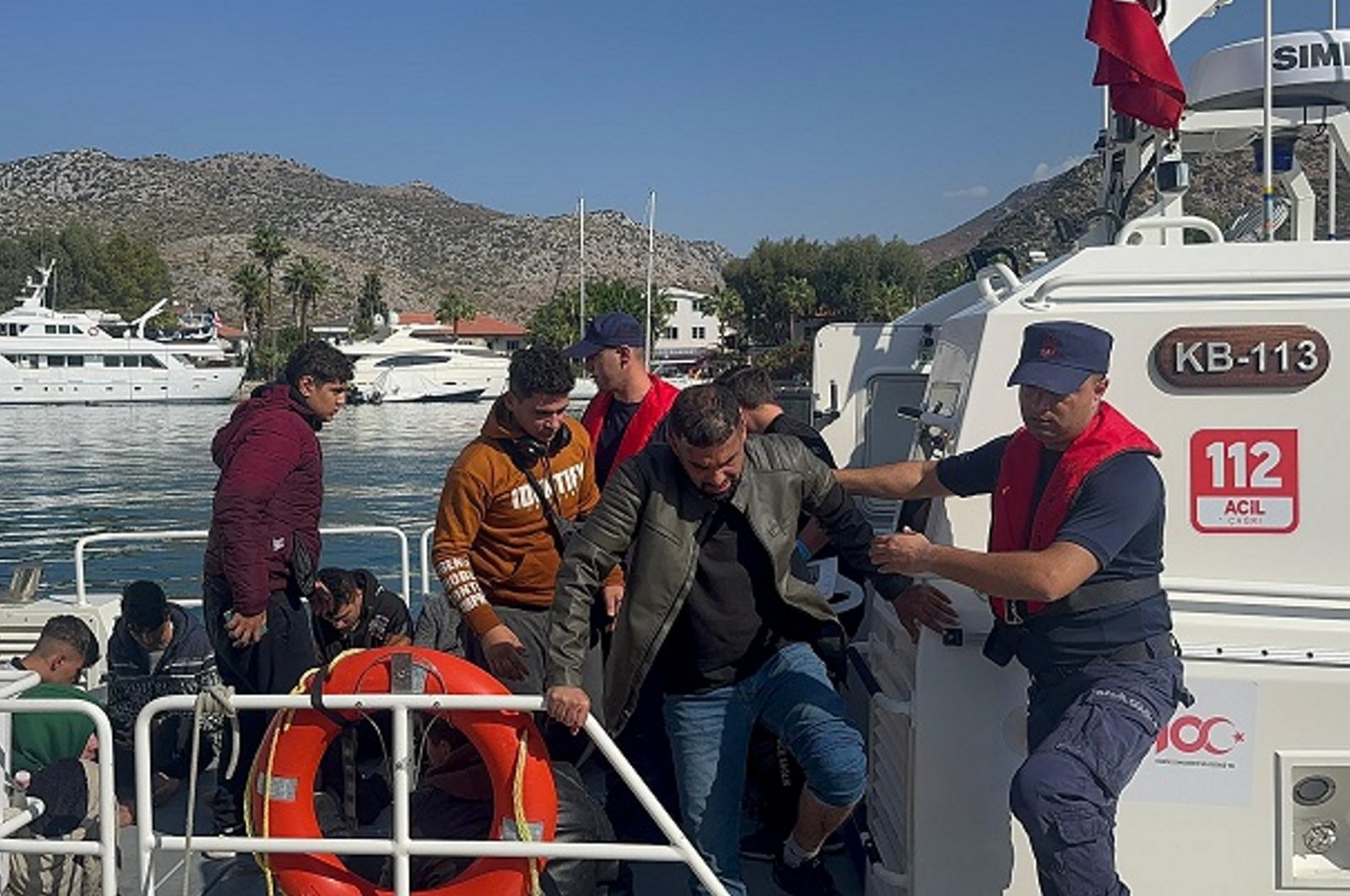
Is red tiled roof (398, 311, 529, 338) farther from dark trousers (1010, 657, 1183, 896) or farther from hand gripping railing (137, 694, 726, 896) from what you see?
dark trousers (1010, 657, 1183, 896)

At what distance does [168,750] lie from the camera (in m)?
5.38

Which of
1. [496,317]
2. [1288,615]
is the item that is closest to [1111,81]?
[1288,615]

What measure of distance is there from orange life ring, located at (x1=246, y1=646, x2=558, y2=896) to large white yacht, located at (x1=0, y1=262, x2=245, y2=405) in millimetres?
55557

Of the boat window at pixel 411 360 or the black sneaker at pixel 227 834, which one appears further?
the boat window at pixel 411 360

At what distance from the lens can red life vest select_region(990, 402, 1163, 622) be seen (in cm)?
284

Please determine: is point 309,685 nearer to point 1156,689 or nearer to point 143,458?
point 1156,689

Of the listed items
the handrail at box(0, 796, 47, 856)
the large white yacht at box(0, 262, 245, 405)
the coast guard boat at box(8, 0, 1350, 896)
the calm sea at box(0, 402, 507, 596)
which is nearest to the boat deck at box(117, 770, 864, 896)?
the coast guard boat at box(8, 0, 1350, 896)

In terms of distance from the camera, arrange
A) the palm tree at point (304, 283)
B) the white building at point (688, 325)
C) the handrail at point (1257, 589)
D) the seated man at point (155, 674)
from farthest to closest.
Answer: the white building at point (688, 325), the palm tree at point (304, 283), the seated man at point (155, 674), the handrail at point (1257, 589)

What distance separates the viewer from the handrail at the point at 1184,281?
3219mm

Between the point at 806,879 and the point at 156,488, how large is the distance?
936 inches

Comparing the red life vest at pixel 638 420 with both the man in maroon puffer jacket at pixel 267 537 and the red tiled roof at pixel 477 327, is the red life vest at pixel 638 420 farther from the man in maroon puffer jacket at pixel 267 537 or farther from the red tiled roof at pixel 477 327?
Result: the red tiled roof at pixel 477 327

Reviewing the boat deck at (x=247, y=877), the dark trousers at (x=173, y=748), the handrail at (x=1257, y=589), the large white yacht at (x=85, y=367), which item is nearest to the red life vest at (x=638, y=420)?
the boat deck at (x=247, y=877)

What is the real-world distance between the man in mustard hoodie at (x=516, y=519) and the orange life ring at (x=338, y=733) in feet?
1.53

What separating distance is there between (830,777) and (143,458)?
3074cm
